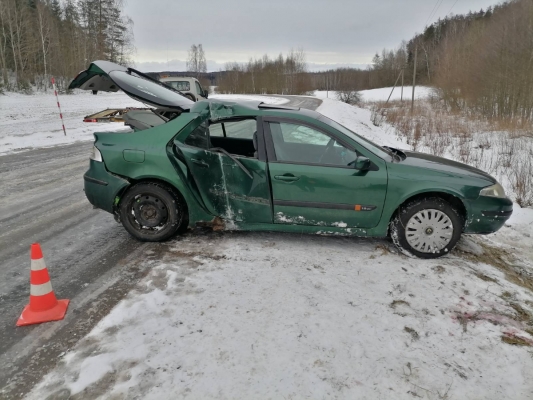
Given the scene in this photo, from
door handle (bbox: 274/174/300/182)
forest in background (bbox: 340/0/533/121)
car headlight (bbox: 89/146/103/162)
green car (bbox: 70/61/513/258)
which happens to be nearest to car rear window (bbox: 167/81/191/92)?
green car (bbox: 70/61/513/258)

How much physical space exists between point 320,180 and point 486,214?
185 cm

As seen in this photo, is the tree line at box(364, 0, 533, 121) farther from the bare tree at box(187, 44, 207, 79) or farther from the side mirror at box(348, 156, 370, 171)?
the bare tree at box(187, 44, 207, 79)

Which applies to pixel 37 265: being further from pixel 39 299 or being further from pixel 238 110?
pixel 238 110

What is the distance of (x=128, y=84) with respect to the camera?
13.9 ft

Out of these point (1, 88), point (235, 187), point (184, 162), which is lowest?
point (235, 187)

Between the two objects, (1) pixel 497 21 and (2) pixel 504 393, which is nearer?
(2) pixel 504 393

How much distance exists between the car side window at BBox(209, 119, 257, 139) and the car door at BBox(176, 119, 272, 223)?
0.08 m

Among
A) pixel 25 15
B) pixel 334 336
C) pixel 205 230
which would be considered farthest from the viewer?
pixel 25 15

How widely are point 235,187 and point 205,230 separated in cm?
89

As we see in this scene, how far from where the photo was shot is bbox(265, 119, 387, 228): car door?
3814mm

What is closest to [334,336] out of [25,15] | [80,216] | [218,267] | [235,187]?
[218,267]

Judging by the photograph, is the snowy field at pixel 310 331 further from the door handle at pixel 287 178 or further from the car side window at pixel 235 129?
the car side window at pixel 235 129

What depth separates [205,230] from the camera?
4.54 metres

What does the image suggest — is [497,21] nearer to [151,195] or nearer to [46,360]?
[151,195]
